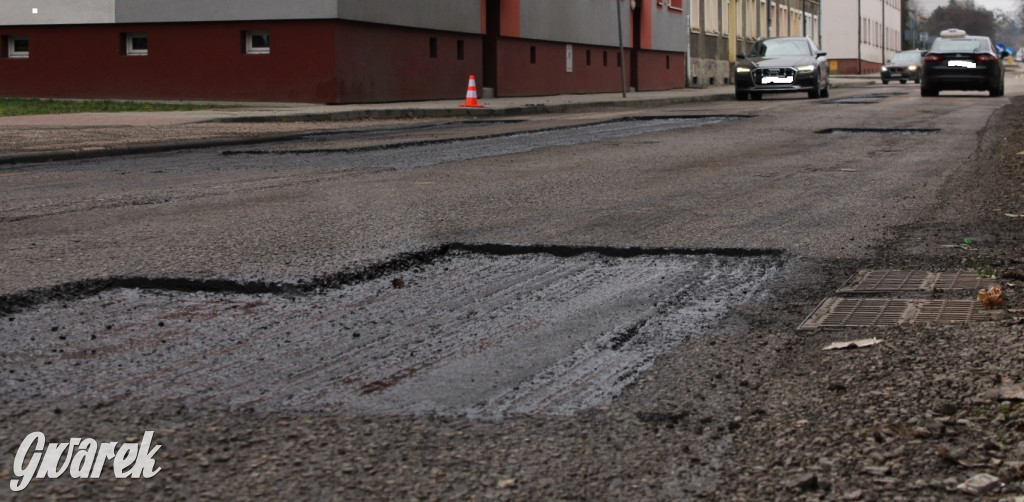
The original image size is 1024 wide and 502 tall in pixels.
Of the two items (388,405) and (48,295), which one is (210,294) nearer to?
(48,295)

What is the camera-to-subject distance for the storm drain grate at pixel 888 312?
14.6 feet

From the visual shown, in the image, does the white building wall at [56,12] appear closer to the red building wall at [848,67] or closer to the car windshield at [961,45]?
the car windshield at [961,45]

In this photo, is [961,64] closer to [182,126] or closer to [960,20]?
[182,126]

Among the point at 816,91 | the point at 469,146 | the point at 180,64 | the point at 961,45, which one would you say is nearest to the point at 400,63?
the point at 180,64

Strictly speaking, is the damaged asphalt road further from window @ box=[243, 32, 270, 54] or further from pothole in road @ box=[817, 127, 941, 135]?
window @ box=[243, 32, 270, 54]

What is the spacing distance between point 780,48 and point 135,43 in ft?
54.6

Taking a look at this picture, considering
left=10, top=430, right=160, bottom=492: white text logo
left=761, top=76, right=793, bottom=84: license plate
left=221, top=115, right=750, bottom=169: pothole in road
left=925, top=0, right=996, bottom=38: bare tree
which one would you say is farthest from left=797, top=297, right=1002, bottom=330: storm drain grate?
left=925, top=0, right=996, bottom=38: bare tree

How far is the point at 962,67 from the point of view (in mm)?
31406

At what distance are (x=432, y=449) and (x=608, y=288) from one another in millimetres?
2281

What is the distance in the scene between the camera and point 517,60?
35344 mm

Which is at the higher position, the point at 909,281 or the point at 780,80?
the point at 780,80

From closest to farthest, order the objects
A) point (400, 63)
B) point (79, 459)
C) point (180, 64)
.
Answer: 1. point (79, 459)
2. point (180, 64)
3. point (400, 63)

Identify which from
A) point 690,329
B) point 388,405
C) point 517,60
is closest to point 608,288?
point 690,329

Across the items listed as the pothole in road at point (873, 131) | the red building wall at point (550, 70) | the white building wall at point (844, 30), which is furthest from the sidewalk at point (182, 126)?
the white building wall at point (844, 30)
